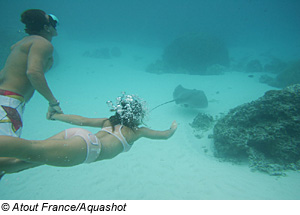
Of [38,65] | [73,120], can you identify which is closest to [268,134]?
[73,120]

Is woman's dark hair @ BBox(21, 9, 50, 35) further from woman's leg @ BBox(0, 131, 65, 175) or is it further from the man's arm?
woman's leg @ BBox(0, 131, 65, 175)

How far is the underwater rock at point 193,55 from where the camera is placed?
2164 cm

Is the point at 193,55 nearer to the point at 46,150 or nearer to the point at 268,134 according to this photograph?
the point at 268,134

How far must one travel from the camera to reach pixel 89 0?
250ft

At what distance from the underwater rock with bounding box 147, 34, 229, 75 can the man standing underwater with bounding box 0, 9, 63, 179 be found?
19.6 m

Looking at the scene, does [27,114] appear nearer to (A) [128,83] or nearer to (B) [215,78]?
(A) [128,83]

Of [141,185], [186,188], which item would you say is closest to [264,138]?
[186,188]

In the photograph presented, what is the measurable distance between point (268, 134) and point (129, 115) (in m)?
5.09

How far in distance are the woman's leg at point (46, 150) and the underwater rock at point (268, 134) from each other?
5492mm

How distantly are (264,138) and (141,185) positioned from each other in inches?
183

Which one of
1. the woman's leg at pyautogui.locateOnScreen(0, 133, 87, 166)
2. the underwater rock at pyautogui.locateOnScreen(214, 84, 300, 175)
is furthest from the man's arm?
the underwater rock at pyautogui.locateOnScreen(214, 84, 300, 175)

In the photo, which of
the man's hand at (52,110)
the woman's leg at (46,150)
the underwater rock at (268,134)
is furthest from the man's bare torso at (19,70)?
the underwater rock at (268,134)

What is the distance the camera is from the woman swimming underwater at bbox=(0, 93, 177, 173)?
1630 mm

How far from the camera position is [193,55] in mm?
22016
